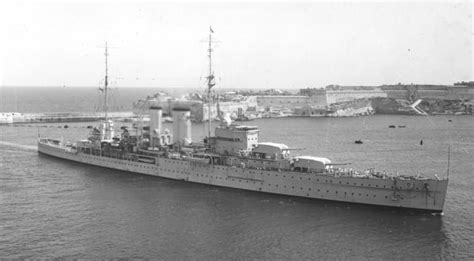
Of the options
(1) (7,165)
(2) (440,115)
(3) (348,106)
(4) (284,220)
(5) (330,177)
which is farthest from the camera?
(3) (348,106)

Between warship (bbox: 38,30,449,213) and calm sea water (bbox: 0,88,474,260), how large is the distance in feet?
2.51

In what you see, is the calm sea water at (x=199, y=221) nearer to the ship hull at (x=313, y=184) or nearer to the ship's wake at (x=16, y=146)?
the ship hull at (x=313, y=184)

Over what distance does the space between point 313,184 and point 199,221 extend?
8002 mm

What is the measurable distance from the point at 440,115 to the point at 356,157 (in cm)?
6441

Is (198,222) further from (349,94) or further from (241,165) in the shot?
(349,94)

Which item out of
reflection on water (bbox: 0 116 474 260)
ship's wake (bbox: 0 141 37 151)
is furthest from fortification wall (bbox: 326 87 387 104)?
reflection on water (bbox: 0 116 474 260)

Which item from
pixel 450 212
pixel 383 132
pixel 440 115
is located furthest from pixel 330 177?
pixel 440 115

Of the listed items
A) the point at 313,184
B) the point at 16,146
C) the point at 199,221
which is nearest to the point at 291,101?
Result: the point at 16,146

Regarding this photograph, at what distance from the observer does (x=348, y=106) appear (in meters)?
109

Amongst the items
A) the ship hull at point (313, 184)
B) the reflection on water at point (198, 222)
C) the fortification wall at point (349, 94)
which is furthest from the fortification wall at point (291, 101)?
the ship hull at point (313, 184)

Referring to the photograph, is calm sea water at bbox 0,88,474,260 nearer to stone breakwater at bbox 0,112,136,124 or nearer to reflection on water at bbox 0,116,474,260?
reflection on water at bbox 0,116,474,260

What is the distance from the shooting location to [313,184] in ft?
98.7

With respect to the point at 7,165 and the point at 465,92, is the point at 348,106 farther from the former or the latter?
the point at 7,165

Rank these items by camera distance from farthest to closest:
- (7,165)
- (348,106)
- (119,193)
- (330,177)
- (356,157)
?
(348,106)
(356,157)
(7,165)
(119,193)
(330,177)
